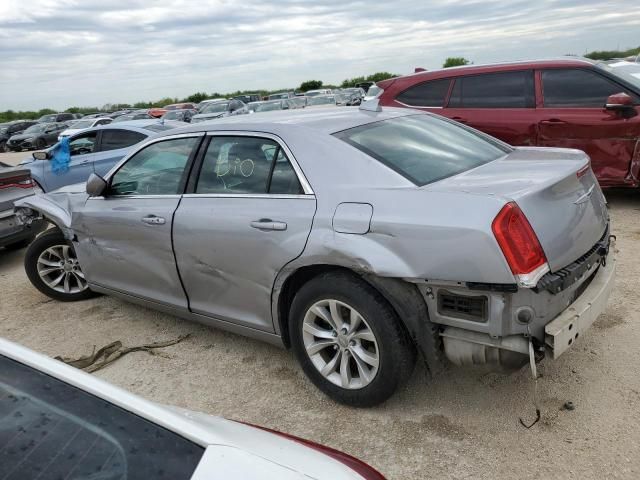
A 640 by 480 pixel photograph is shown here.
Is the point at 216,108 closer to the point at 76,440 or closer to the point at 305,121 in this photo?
the point at 305,121

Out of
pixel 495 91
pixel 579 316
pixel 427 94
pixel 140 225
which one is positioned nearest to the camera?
pixel 579 316

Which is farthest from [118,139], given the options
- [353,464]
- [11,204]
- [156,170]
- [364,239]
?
[353,464]

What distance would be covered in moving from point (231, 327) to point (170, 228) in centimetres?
77

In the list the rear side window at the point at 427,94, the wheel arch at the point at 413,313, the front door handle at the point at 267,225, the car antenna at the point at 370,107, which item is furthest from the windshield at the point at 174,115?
the wheel arch at the point at 413,313

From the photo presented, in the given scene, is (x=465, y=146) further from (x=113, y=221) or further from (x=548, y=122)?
(x=548, y=122)

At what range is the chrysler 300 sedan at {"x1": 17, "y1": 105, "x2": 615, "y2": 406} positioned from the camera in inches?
96.8

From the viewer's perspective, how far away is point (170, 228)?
3.61m

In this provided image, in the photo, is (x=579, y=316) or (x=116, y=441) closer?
(x=116, y=441)

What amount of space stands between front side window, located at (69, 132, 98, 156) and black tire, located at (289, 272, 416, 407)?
24.7 ft

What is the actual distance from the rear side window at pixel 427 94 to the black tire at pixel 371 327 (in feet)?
16.3

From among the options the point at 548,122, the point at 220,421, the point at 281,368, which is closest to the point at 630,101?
the point at 548,122

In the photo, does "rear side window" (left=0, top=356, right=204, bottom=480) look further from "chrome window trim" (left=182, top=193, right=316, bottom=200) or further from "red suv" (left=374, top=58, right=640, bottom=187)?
"red suv" (left=374, top=58, right=640, bottom=187)

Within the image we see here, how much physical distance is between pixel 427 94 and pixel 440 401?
5153 mm

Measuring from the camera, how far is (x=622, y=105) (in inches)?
234
